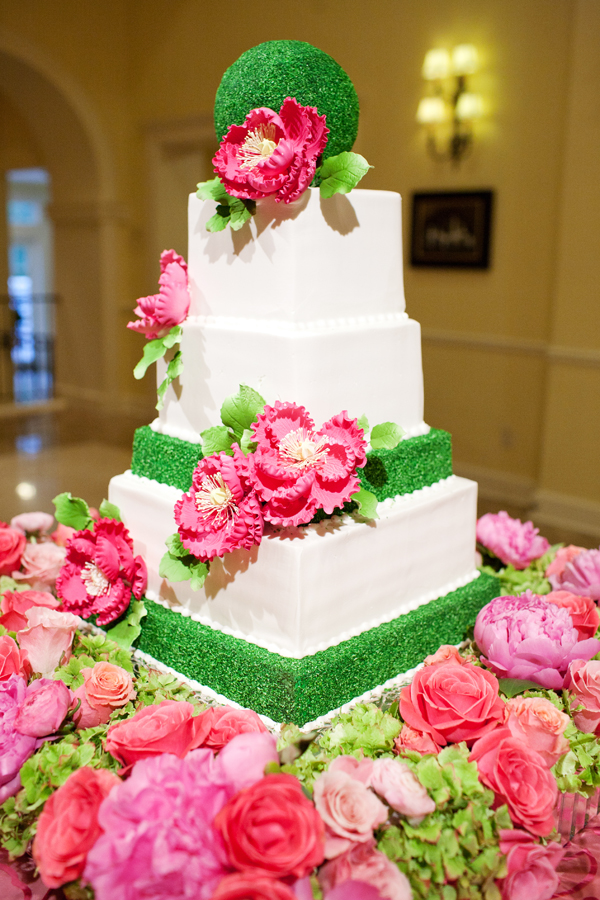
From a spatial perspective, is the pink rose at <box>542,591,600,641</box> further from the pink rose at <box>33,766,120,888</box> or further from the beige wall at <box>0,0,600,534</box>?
the beige wall at <box>0,0,600,534</box>

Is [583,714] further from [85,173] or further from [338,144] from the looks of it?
[85,173]

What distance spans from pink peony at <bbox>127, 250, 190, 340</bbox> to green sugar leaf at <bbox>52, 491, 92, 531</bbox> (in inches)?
19.1

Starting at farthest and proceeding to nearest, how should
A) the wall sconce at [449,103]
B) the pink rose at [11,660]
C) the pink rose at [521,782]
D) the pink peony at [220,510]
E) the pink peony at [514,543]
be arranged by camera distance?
the wall sconce at [449,103], the pink peony at [514,543], the pink rose at [11,660], the pink peony at [220,510], the pink rose at [521,782]

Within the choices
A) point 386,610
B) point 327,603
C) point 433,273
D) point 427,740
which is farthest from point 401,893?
point 433,273

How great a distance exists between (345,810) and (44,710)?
637mm

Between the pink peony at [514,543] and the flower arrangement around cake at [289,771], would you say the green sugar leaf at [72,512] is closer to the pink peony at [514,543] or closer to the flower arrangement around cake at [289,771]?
the flower arrangement around cake at [289,771]

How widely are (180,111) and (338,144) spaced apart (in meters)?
6.36

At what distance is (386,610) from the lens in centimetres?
191

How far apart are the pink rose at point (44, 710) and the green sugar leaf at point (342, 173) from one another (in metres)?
1.20

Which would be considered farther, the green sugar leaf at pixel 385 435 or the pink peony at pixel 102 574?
the pink peony at pixel 102 574

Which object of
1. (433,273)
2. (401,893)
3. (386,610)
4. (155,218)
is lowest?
(401,893)

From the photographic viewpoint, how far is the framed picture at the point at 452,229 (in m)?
5.36

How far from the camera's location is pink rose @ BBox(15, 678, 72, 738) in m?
1.51

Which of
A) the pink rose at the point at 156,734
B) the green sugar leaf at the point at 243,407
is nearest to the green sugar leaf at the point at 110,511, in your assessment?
the green sugar leaf at the point at 243,407
